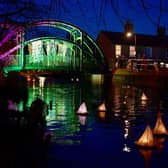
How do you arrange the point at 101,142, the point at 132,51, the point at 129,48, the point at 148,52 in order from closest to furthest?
the point at 101,142 → the point at 129,48 → the point at 132,51 → the point at 148,52

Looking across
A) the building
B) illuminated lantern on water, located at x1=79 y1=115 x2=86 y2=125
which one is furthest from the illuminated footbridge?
illuminated lantern on water, located at x1=79 y1=115 x2=86 y2=125

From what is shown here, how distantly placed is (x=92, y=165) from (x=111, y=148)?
240cm

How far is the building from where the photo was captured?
3226 inches

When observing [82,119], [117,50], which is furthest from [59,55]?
[82,119]

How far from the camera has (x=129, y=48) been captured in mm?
83438

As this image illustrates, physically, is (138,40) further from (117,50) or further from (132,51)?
(117,50)

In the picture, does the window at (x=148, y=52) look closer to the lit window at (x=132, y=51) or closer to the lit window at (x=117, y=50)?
the lit window at (x=132, y=51)

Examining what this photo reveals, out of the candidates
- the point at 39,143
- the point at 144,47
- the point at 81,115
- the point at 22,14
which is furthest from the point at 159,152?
the point at 144,47

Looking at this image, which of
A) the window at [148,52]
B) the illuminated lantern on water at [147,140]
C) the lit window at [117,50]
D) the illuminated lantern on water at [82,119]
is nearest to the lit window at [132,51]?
the lit window at [117,50]

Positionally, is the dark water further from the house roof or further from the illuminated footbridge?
the house roof

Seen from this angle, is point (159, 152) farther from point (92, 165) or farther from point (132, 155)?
point (92, 165)

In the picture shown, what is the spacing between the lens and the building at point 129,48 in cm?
8194

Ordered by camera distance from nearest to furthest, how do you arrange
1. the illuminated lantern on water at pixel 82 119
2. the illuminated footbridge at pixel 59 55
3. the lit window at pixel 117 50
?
the illuminated lantern on water at pixel 82 119 < the illuminated footbridge at pixel 59 55 < the lit window at pixel 117 50

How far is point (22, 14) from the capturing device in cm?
971
